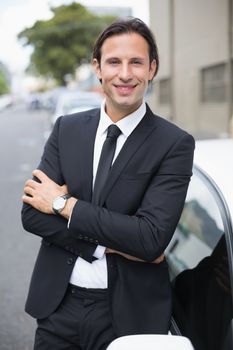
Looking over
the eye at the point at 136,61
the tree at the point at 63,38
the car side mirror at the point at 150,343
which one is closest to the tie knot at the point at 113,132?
the eye at the point at 136,61

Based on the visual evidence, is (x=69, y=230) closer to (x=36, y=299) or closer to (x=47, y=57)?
(x=36, y=299)

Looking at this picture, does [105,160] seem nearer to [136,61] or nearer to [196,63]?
[136,61]

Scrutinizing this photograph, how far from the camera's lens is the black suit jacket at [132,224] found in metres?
1.87

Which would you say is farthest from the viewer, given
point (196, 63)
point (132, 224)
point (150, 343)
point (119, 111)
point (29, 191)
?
point (196, 63)

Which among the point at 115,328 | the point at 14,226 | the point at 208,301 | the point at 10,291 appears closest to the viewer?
the point at 115,328

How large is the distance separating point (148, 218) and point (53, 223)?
37 cm

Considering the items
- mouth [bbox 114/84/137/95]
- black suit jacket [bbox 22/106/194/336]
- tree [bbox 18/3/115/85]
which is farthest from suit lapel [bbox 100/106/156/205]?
tree [bbox 18/3/115/85]

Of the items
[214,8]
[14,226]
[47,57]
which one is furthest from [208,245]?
[47,57]

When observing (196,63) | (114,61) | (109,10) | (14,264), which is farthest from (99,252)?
(109,10)

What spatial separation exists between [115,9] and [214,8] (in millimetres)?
65590

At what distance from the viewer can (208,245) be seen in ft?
7.78

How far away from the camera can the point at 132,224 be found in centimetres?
188

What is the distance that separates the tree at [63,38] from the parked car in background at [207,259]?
238 ft

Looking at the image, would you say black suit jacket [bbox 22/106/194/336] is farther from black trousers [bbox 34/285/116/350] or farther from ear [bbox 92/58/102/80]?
ear [bbox 92/58/102/80]
